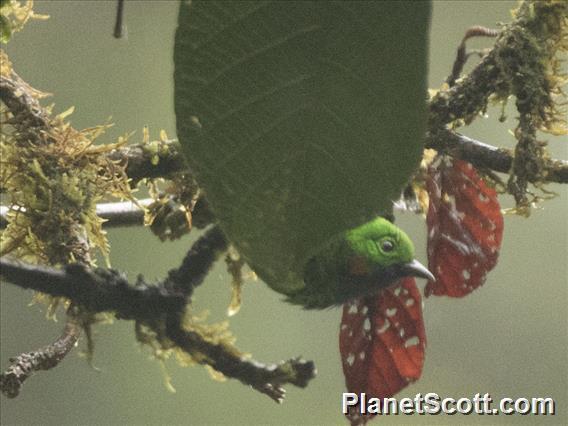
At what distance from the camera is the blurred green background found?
2725 millimetres

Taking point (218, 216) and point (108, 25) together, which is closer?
point (218, 216)

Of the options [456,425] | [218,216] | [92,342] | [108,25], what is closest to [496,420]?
[456,425]

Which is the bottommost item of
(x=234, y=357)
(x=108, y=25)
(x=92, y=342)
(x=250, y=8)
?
(x=108, y=25)

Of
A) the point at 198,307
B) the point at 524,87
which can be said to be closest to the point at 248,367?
the point at 524,87

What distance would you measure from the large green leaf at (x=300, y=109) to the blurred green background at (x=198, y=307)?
2.08 metres

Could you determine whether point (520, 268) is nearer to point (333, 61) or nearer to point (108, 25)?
point (108, 25)

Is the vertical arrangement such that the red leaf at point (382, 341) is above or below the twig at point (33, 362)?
below

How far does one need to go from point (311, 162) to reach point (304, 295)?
1.06ft

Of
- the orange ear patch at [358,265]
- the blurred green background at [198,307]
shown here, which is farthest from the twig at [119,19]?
the blurred green background at [198,307]

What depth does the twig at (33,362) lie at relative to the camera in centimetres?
71

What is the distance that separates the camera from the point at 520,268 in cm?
336

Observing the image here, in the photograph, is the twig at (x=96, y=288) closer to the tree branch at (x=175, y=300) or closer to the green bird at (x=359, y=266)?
the tree branch at (x=175, y=300)

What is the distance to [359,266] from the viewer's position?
2.83 ft

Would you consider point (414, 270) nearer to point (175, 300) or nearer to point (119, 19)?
point (175, 300)
